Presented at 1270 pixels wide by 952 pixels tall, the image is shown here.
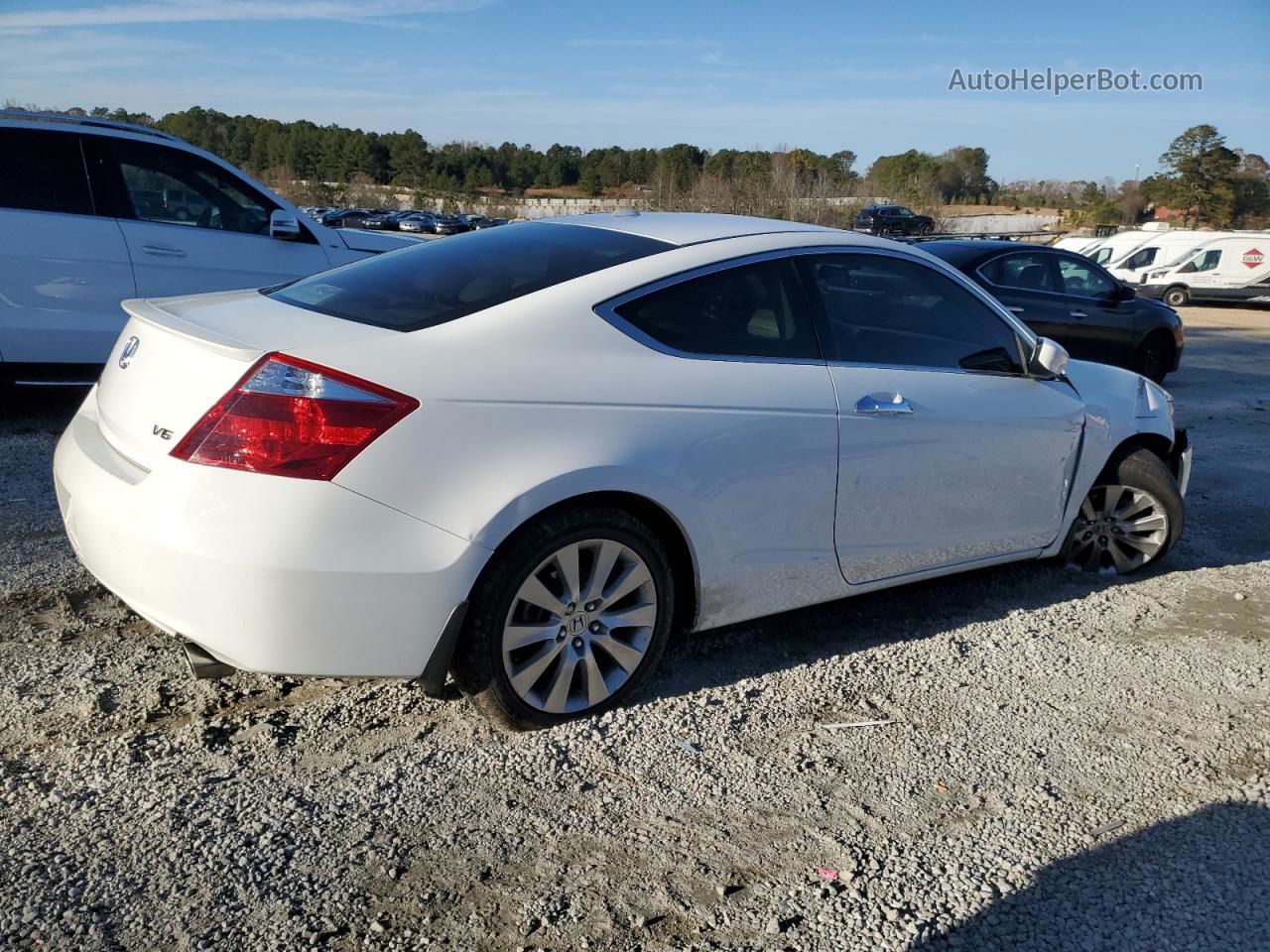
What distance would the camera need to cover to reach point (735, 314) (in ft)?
11.9

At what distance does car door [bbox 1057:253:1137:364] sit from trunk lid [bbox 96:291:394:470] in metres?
9.26

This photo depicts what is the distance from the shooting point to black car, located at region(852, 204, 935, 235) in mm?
47281

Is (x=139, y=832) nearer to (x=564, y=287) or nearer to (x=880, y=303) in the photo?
(x=564, y=287)

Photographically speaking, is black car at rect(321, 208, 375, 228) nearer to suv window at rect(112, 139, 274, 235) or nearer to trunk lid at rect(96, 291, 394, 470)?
suv window at rect(112, 139, 274, 235)

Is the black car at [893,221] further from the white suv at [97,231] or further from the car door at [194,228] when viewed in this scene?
the white suv at [97,231]

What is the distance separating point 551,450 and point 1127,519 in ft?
10.6

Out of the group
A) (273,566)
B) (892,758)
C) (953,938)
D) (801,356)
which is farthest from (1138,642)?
(273,566)

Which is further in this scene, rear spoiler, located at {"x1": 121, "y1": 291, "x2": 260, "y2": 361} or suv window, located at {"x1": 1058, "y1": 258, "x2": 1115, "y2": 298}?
suv window, located at {"x1": 1058, "y1": 258, "x2": 1115, "y2": 298}

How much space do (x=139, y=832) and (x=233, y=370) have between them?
3.91ft

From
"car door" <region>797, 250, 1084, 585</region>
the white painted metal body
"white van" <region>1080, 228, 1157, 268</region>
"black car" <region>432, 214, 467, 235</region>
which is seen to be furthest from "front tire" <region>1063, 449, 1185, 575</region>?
"black car" <region>432, 214, 467, 235</region>

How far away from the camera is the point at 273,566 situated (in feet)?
8.99

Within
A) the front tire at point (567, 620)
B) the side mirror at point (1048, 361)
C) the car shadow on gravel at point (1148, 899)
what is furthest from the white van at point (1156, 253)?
the front tire at point (567, 620)

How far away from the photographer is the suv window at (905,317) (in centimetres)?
391

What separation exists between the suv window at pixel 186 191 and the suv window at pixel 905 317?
4992mm
